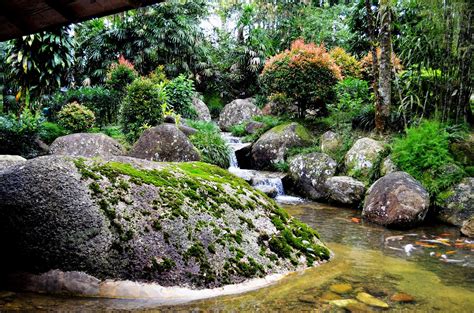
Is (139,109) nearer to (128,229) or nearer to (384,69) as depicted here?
(384,69)

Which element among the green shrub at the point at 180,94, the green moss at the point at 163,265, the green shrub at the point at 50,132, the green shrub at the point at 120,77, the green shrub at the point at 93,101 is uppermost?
the green shrub at the point at 120,77

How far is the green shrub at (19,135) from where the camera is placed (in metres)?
10.5

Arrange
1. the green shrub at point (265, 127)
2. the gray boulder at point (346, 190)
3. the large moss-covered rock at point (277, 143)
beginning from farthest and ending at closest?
the green shrub at point (265, 127) → the large moss-covered rock at point (277, 143) → the gray boulder at point (346, 190)

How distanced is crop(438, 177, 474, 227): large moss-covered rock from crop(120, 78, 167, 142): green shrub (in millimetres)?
8202

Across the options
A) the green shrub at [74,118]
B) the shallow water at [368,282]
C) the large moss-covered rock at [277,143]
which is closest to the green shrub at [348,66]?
the large moss-covered rock at [277,143]

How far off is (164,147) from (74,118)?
13.7 feet

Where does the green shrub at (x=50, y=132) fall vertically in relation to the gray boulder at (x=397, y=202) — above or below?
above

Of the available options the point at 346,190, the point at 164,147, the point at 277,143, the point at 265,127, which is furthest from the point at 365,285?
the point at 265,127

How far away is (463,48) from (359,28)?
30.8ft

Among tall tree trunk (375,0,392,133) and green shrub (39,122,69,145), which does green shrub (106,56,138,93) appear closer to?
green shrub (39,122,69,145)

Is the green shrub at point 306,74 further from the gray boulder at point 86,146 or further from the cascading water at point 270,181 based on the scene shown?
the gray boulder at point 86,146

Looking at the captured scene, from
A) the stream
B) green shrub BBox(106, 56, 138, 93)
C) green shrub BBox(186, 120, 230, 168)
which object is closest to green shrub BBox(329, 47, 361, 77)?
green shrub BBox(186, 120, 230, 168)

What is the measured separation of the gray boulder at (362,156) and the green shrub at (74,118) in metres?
8.11

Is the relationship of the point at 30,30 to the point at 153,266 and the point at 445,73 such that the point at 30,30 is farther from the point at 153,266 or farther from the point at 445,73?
the point at 445,73
